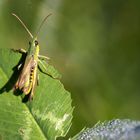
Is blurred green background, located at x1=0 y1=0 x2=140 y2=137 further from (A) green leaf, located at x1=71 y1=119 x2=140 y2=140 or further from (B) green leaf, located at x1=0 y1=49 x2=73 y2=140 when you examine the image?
(A) green leaf, located at x1=71 y1=119 x2=140 y2=140

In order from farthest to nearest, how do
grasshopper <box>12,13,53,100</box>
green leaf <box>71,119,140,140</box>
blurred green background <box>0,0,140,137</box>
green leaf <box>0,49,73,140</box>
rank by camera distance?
1. blurred green background <box>0,0,140,137</box>
2. grasshopper <box>12,13,53,100</box>
3. green leaf <box>0,49,73,140</box>
4. green leaf <box>71,119,140,140</box>

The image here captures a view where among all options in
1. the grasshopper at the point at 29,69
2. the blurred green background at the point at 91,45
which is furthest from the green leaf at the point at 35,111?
the blurred green background at the point at 91,45

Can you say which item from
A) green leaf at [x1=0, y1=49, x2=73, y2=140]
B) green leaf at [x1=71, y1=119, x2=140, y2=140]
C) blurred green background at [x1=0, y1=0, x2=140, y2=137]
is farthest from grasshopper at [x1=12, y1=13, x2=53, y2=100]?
blurred green background at [x1=0, y1=0, x2=140, y2=137]

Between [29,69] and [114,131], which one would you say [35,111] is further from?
[29,69]

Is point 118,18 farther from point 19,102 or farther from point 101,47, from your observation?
point 19,102

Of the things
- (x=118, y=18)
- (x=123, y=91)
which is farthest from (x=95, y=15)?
(x=123, y=91)

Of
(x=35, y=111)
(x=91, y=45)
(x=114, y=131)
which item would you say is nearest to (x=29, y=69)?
(x=35, y=111)

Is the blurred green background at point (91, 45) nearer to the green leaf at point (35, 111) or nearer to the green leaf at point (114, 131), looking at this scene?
the green leaf at point (35, 111)
